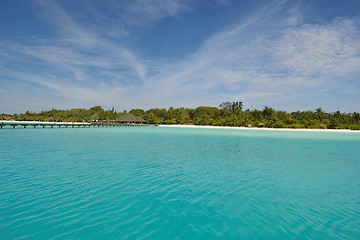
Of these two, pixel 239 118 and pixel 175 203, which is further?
pixel 239 118

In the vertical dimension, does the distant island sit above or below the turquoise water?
above

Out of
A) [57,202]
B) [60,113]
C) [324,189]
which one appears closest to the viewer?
[57,202]

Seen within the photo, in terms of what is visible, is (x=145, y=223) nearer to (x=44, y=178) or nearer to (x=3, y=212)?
(x=3, y=212)

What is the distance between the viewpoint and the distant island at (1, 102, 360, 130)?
57375 millimetres

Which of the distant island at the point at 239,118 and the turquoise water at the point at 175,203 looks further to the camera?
the distant island at the point at 239,118

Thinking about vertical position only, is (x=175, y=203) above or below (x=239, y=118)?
below

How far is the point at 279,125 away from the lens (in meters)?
58.0

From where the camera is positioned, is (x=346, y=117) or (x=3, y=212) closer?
(x=3, y=212)

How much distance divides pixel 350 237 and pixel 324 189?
352 centimetres

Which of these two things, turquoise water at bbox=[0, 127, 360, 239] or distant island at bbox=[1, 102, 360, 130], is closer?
turquoise water at bbox=[0, 127, 360, 239]

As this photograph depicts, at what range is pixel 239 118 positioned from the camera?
6919 cm

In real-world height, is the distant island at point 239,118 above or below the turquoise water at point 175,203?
above

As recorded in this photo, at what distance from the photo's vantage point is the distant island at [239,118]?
188 ft

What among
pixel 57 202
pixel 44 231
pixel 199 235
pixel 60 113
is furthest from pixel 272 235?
pixel 60 113
